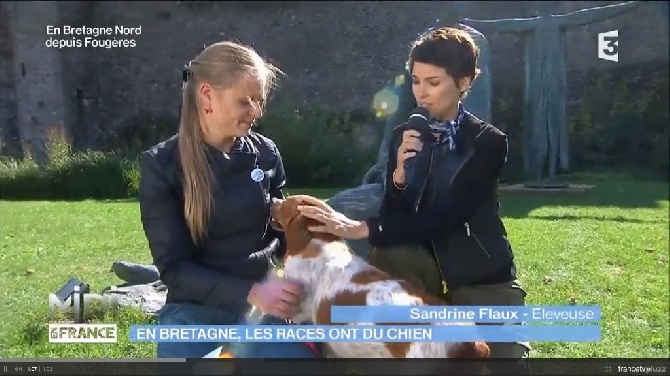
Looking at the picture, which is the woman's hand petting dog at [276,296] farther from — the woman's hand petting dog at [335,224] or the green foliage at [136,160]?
the green foliage at [136,160]

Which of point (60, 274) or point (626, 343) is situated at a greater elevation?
point (60, 274)

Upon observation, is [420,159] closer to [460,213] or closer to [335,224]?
[460,213]

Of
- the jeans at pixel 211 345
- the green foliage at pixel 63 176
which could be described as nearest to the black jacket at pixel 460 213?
the jeans at pixel 211 345

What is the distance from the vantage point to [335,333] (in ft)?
6.82

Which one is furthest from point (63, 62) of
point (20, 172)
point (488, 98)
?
point (488, 98)

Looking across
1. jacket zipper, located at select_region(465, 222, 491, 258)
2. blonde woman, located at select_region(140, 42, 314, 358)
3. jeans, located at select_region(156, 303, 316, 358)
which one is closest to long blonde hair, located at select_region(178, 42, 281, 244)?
blonde woman, located at select_region(140, 42, 314, 358)

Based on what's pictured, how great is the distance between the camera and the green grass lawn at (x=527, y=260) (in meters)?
2.31

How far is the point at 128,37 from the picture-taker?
2.32 m

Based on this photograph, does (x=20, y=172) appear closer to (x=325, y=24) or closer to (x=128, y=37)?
(x=128, y=37)

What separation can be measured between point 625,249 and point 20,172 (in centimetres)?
206

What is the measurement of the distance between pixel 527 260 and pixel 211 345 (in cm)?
100

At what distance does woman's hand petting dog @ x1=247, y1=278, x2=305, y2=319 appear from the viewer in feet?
6.50

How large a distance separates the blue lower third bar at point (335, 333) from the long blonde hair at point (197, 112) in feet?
0.94

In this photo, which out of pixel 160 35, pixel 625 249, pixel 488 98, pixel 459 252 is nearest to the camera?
pixel 459 252
